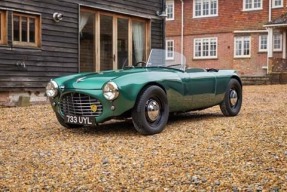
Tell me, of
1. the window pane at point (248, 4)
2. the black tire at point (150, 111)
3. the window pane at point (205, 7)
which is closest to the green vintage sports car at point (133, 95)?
the black tire at point (150, 111)

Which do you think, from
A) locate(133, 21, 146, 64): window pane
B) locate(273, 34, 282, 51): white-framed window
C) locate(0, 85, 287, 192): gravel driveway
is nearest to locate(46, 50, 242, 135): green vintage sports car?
locate(0, 85, 287, 192): gravel driveway

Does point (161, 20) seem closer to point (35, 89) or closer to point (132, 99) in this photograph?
point (35, 89)

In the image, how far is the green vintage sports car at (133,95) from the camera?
5.29 m

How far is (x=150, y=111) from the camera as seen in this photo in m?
5.49

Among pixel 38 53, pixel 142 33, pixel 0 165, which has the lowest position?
pixel 0 165

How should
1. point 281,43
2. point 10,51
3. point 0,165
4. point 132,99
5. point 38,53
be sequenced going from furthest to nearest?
point 281,43 → point 38,53 → point 10,51 → point 132,99 → point 0,165

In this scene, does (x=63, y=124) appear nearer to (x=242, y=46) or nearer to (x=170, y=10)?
(x=242, y=46)

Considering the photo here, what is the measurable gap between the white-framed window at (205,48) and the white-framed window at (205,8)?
158 centimetres

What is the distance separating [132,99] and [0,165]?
1.86 meters

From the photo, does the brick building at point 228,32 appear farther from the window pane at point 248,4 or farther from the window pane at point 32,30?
the window pane at point 32,30

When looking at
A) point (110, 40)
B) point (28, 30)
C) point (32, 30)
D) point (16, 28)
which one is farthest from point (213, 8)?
point (16, 28)

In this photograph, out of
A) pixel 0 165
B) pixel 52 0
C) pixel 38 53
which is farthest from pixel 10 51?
pixel 0 165

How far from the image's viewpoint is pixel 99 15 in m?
12.1

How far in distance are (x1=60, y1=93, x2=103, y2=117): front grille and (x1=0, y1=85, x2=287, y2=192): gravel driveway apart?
13.2 inches
